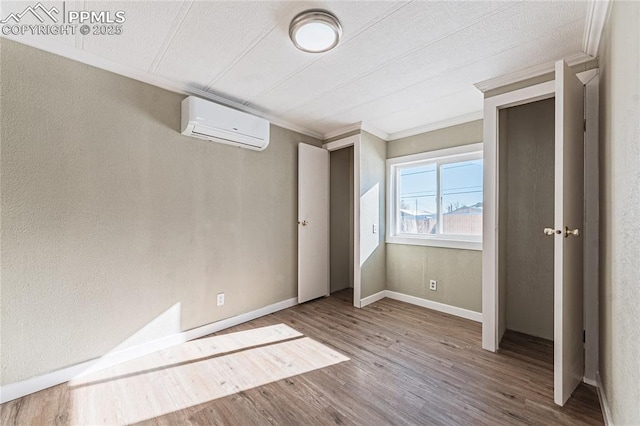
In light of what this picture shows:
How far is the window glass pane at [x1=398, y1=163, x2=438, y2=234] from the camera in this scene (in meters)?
3.41

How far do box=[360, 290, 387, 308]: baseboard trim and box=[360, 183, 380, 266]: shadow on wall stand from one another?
0.48 metres

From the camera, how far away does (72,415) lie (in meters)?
1.54

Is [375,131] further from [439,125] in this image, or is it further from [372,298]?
[372,298]

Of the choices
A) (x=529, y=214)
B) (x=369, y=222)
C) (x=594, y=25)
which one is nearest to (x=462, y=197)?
(x=529, y=214)

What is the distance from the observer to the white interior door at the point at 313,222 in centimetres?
346

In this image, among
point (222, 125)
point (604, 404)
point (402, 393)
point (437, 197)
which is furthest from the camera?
point (437, 197)

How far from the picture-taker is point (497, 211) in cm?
228

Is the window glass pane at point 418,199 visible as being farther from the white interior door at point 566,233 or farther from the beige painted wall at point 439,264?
the white interior door at point 566,233

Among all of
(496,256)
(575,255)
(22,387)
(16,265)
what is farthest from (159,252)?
(575,255)

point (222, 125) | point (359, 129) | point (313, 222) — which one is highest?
point (359, 129)

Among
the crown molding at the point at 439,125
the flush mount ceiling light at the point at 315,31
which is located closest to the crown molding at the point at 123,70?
the flush mount ceiling light at the point at 315,31

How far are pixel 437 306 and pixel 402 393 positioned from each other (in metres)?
1.74

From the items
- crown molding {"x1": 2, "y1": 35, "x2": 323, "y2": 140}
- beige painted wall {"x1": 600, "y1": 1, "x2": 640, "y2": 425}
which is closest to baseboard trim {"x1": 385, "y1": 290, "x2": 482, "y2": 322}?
beige painted wall {"x1": 600, "y1": 1, "x2": 640, "y2": 425}

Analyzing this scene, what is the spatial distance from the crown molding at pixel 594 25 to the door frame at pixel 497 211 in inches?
6.9
